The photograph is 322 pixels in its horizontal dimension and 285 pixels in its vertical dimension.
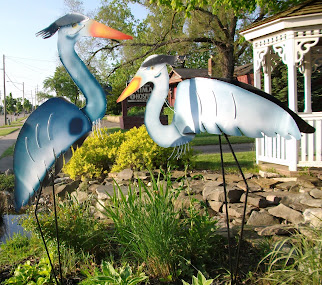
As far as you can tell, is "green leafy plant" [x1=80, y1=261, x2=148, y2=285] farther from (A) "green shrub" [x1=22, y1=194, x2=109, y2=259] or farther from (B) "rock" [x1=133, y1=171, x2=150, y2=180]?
(B) "rock" [x1=133, y1=171, x2=150, y2=180]

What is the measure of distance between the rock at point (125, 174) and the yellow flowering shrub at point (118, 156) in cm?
20

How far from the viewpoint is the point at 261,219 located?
168 inches

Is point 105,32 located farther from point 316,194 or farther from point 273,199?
point 316,194

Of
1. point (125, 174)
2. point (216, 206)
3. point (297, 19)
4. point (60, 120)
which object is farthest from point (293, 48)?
point (60, 120)

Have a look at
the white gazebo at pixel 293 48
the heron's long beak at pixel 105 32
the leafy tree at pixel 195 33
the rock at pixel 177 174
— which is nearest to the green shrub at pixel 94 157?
the rock at pixel 177 174

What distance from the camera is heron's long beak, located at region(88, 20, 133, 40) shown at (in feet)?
9.05

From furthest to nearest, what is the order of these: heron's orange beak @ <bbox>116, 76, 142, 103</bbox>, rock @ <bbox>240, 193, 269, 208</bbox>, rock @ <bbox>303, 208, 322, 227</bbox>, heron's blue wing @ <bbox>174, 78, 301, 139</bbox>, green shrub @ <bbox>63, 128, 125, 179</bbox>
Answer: green shrub @ <bbox>63, 128, 125, 179</bbox> → rock @ <bbox>240, 193, 269, 208</bbox> → rock @ <bbox>303, 208, 322, 227</bbox> → heron's orange beak @ <bbox>116, 76, 142, 103</bbox> → heron's blue wing @ <bbox>174, 78, 301, 139</bbox>

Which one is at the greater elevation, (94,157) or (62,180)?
(94,157)

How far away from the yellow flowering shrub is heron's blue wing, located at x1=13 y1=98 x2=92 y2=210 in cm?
349

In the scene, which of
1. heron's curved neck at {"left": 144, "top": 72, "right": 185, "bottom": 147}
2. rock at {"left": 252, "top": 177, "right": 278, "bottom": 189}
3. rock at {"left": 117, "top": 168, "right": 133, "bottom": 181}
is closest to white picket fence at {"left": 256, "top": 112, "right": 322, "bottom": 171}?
rock at {"left": 252, "top": 177, "right": 278, "bottom": 189}

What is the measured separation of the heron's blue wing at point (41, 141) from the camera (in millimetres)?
2764

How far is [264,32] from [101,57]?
1091cm

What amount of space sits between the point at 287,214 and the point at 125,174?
3057mm

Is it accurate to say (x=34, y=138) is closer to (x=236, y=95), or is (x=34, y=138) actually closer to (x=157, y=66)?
(x=157, y=66)
